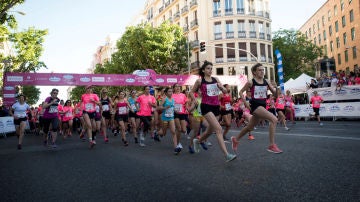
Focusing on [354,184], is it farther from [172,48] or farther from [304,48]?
[304,48]

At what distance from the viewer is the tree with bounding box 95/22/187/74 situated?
139ft

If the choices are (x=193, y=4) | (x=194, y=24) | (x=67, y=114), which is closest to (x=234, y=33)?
(x=194, y=24)

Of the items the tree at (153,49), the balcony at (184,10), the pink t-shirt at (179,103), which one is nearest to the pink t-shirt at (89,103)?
the pink t-shirt at (179,103)

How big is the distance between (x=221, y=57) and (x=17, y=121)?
37.6 metres

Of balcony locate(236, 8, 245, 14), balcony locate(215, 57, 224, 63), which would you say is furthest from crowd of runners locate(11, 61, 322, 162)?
balcony locate(236, 8, 245, 14)

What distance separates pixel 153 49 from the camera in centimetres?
4309

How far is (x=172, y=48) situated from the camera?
42844 mm

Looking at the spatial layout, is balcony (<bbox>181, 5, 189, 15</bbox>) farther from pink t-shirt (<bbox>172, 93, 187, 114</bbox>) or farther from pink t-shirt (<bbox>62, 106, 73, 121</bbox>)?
pink t-shirt (<bbox>172, 93, 187, 114</bbox>)

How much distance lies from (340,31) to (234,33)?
20.3 metres

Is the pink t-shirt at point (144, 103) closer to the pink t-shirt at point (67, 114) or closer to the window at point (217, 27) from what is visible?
the pink t-shirt at point (67, 114)

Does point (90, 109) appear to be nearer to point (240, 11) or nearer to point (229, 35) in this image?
point (229, 35)

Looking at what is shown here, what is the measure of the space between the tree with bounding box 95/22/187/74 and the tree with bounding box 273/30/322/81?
74.3ft

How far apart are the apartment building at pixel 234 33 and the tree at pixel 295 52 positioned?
36.4 feet

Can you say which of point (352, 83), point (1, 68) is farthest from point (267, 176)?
point (1, 68)
